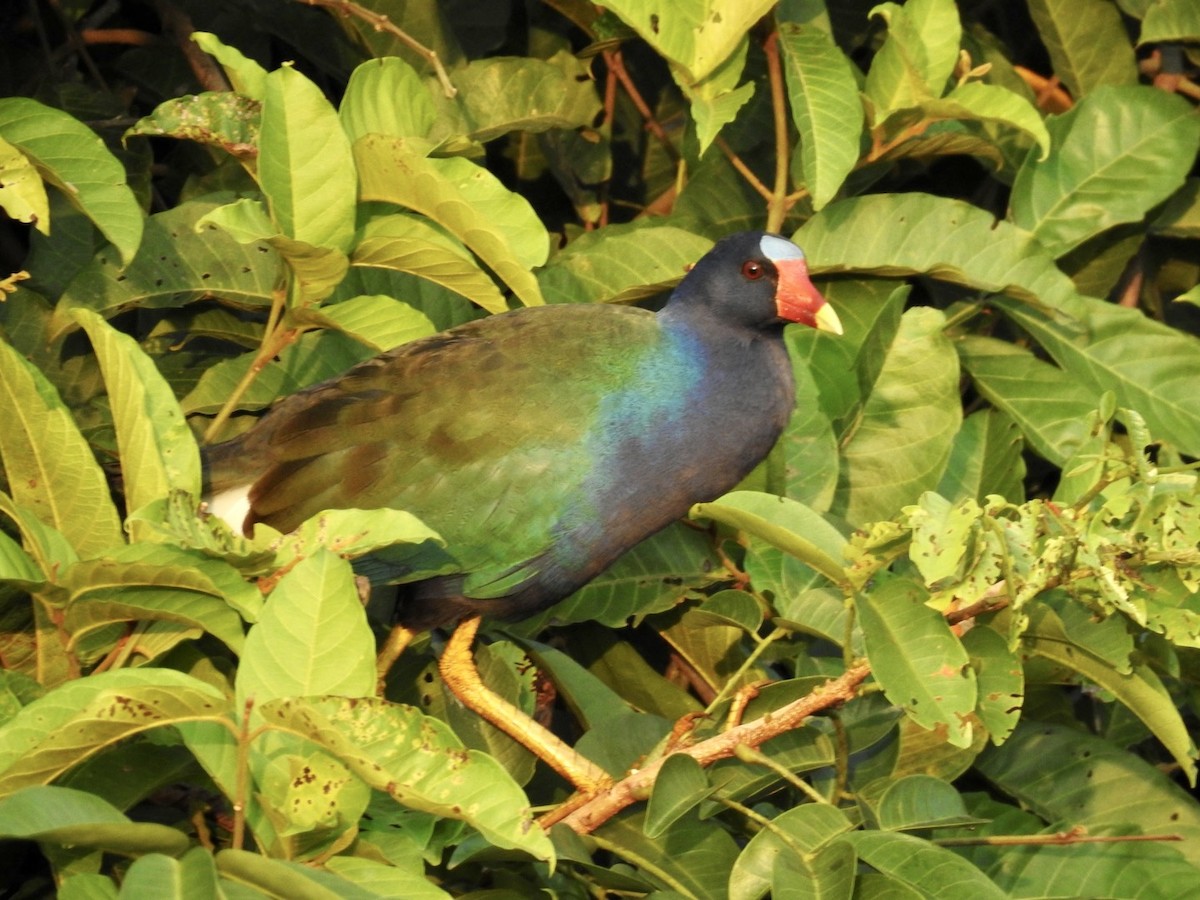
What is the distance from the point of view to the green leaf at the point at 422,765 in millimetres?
1331

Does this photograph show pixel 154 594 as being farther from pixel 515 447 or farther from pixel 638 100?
pixel 638 100

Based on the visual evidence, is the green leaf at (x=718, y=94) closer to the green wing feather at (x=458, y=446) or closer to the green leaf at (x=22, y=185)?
the green wing feather at (x=458, y=446)

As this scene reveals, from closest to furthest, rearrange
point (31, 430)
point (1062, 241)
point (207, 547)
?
1. point (207, 547)
2. point (31, 430)
3. point (1062, 241)

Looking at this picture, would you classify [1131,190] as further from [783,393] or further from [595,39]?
[595,39]

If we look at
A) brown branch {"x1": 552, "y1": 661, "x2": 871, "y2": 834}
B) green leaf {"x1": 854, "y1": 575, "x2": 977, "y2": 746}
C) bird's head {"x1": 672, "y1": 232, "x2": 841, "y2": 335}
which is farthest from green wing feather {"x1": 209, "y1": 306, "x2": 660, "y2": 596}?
green leaf {"x1": 854, "y1": 575, "x2": 977, "y2": 746}

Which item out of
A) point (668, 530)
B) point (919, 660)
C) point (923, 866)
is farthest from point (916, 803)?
point (668, 530)

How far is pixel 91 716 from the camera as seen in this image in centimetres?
132

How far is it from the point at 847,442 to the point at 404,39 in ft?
2.86

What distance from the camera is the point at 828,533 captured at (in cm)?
166

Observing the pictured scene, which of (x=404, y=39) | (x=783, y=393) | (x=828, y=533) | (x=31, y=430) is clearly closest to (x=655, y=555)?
(x=783, y=393)

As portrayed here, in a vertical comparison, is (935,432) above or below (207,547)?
below

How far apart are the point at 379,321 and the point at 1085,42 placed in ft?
4.88

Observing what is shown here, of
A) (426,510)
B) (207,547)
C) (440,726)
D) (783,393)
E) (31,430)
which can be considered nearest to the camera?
(440,726)

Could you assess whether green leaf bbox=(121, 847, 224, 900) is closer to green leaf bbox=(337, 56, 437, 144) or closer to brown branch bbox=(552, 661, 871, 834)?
brown branch bbox=(552, 661, 871, 834)
